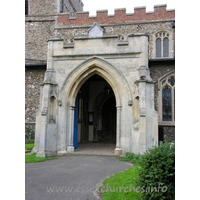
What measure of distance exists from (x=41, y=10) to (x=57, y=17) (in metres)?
2.44

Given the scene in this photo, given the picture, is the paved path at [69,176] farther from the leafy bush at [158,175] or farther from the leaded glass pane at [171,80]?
the leaded glass pane at [171,80]

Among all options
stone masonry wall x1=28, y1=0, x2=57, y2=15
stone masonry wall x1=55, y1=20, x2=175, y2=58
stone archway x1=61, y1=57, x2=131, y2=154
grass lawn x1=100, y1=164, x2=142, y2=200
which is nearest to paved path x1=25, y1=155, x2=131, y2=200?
grass lawn x1=100, y1=164, x2=142, y2=200

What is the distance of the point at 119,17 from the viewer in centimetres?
1677

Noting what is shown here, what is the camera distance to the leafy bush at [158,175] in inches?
129

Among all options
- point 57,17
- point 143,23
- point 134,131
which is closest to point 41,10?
point 57,17

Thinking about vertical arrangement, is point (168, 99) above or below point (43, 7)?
below

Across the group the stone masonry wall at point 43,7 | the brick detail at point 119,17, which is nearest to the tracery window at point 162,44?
the brick detail at point 119,17

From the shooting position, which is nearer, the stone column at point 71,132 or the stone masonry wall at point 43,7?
the stone column at point 71,132

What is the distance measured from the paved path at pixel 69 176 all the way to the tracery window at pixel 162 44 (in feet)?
36.4

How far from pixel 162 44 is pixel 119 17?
431 cm

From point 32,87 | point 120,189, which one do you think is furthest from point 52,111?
point 120,189

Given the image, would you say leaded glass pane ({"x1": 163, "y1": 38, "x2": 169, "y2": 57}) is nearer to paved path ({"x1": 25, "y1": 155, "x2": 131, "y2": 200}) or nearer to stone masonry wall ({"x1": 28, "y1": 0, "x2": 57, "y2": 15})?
stone masonry wall ({"x1": 28, "y1": 0, "x2": 57, "y2": 15})

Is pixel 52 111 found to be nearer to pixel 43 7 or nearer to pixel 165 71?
pixel 165 71

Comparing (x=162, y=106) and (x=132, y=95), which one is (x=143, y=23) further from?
(x=132, y=95)
